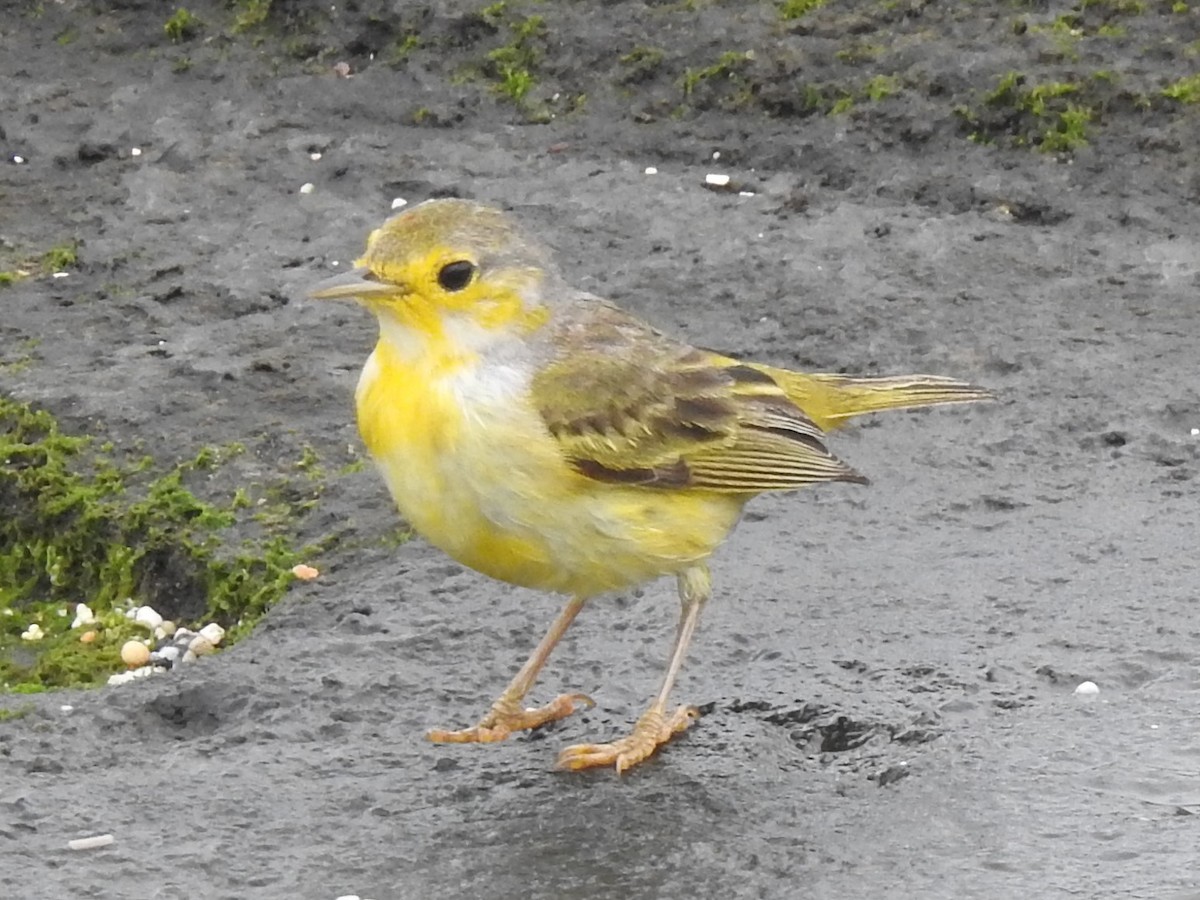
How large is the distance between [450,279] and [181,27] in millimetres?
5297

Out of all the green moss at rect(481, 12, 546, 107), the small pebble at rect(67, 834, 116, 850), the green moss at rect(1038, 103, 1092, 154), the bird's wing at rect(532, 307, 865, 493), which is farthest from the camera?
the green moss at rect(481, 12, 546, 107)

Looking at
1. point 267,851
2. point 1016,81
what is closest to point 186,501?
point 267,851

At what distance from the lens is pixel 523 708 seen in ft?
17.2

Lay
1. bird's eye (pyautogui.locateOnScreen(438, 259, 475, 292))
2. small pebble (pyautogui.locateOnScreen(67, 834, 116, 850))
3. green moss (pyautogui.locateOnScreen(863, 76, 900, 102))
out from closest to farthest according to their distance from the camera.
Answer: small pebble (pyautogui.locateOnScreen(67, 834, 116, 850)) → bird's eye (pyautogui.locateOnScreen(438, 259, 475, 292)) → green moss (pyautogui.locateOnScreen(863, 76, 900, 102))

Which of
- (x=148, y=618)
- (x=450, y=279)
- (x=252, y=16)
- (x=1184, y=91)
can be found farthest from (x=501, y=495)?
(x=252, y=16)

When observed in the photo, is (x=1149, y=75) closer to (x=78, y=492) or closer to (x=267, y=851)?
(x=78, y=492)

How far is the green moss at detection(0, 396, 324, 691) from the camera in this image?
6.02m

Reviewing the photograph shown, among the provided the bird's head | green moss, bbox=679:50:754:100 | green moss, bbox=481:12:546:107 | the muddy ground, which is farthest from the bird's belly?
green moss, bbox=481:12:546:107

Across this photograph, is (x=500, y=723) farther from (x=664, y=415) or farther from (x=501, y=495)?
(x=664, y=415)

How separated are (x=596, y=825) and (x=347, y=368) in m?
2.84

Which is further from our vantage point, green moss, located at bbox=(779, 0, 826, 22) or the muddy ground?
green moss, located at bbox=(779, 0, 826, 22)

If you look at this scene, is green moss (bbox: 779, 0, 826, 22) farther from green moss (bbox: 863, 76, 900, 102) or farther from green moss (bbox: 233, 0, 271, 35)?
green moss (bbox: 233, 0, 271, 35)

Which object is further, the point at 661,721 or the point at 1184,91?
the point at 1184,91

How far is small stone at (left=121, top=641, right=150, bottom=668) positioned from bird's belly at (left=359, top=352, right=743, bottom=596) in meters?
1.45
